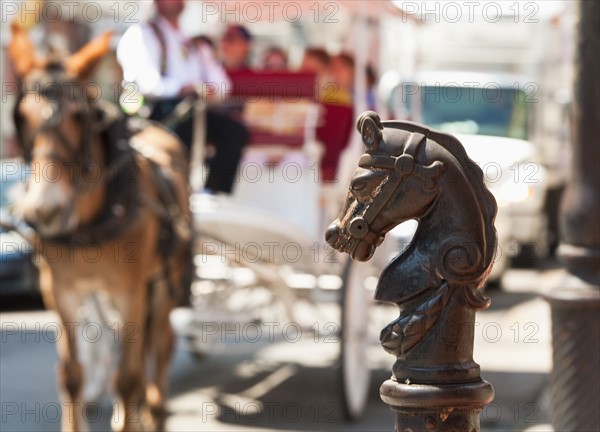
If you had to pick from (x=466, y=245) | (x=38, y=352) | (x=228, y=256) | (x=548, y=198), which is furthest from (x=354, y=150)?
(x=548, y=198)

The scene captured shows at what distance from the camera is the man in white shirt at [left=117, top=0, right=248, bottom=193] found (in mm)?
8320

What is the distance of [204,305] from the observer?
8938 millimetres

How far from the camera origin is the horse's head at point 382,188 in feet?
8.51

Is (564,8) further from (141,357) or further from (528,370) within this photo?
(141,357)

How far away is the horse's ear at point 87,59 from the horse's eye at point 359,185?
14.8 ft

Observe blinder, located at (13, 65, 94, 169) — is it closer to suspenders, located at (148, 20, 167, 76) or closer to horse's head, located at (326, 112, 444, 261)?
suspenders, located at (148, 20, 167, 76)

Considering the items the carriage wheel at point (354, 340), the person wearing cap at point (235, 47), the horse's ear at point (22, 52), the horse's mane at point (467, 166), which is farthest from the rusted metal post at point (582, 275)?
the person wearing cap at point (235, 47)

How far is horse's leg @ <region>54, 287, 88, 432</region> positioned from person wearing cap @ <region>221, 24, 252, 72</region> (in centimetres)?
316

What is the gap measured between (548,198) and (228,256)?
1169 centimetres

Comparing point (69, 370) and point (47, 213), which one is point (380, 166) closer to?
point (47, 213)

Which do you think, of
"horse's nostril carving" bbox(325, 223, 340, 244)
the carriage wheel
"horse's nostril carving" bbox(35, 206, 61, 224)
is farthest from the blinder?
"horse's nostril carving" bbox(325, 223, 340, 244)

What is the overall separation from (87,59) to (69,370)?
67.1 inches

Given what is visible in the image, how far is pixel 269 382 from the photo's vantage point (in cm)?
957

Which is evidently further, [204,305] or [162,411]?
[204,305]
